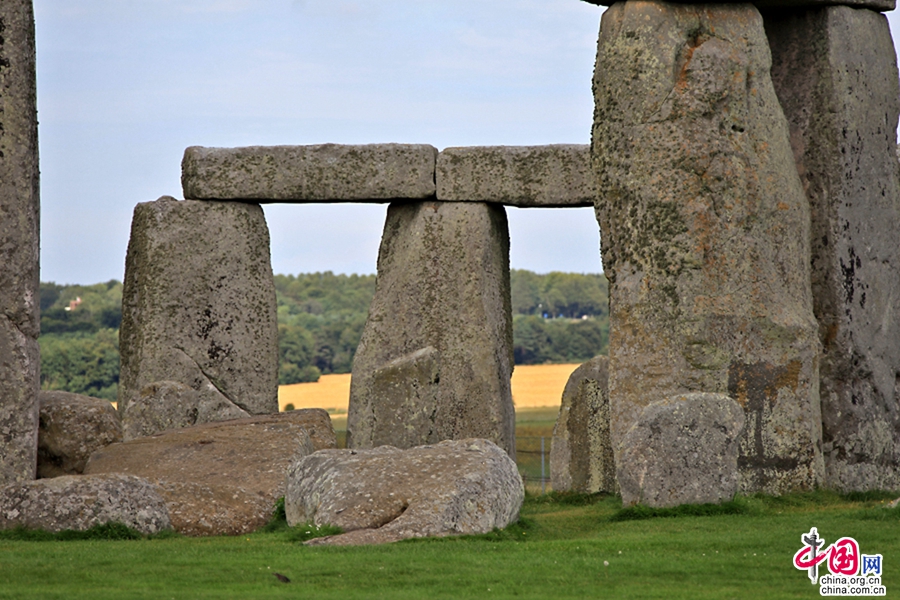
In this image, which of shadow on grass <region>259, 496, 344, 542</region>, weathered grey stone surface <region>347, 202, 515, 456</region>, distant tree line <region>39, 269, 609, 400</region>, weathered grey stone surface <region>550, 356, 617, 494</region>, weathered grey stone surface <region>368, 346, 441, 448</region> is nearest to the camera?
shadow on grass <region>259, 496, 344, 542</region>

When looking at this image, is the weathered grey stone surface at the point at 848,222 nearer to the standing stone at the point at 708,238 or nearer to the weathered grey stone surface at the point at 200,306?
the standing stone at the point at 708,238

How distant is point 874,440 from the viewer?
15.2 meters

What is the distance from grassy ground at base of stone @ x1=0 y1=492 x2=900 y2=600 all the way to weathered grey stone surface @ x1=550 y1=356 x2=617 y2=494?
5138 millimetres

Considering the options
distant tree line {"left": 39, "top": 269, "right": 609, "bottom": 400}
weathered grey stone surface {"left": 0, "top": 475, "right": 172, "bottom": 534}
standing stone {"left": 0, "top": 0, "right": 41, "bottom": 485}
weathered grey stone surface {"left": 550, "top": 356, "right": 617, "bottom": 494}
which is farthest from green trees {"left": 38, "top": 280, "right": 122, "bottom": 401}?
weathered grey stone surface {"left": 0, "top": 475, "right": 172, "bottom": 534}

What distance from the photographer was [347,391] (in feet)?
165

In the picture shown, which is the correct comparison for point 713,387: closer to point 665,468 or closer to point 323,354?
point 665,468

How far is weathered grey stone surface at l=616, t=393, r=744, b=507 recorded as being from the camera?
12344 millimetres

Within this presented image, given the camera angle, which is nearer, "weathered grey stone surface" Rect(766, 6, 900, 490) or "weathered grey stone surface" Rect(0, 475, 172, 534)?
"weathered grey stone surface" Rect(0, 475, 172, 534)

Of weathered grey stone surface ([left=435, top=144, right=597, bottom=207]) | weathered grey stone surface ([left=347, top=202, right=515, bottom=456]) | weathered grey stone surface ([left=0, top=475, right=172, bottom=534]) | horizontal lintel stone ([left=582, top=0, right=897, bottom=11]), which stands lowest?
weathered grey stone surface ([left=0, top=475, right=172, bottom=534])

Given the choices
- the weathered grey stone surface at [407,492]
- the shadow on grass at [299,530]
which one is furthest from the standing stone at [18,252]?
the weathered grey stone surface at [407,492]

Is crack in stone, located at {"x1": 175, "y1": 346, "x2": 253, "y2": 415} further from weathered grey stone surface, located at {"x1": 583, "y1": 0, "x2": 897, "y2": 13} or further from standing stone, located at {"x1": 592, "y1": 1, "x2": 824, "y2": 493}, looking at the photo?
weathered grey stone surface, located at {"x1": 583, "y1": 0, "x2": 897, "y2": 13}

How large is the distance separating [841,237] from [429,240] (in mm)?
6397

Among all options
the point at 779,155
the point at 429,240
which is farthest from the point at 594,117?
the point at 429,240

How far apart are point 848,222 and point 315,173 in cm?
764
